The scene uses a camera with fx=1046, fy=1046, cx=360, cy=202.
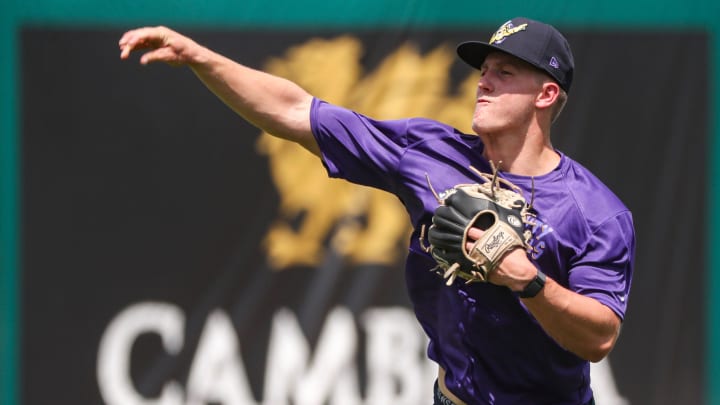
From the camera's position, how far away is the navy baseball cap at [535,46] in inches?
126

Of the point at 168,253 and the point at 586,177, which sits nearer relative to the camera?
the point at 586,177

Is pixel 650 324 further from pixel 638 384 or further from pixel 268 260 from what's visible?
pixel 268 260

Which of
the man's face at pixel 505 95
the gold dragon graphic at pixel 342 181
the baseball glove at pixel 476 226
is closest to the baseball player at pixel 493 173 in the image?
the man's face at pixel 505 95

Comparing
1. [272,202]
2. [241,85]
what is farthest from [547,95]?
[272,202]

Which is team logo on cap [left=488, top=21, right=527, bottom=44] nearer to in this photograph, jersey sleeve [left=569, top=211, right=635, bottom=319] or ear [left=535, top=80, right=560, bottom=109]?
ear [left=535, top=80, right=560, bottom=109]

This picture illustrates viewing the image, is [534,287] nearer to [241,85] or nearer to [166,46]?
[241,85]

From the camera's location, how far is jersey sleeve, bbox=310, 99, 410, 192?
3.28m

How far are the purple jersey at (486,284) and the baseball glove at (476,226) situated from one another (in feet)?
0.75

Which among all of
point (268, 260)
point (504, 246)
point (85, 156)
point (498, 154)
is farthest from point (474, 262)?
point (85, 156)

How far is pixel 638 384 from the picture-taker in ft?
17.6

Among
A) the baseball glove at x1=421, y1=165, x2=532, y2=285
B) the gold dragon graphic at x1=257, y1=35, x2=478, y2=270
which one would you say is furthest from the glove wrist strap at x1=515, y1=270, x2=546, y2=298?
the gold dragon graphic at x1=257, y1=35, x2=478, y2=270

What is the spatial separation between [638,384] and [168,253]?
2.48 m

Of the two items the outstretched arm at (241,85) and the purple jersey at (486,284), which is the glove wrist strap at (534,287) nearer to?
the purple jersey at (486,284)

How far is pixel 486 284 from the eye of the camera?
3.15 m
